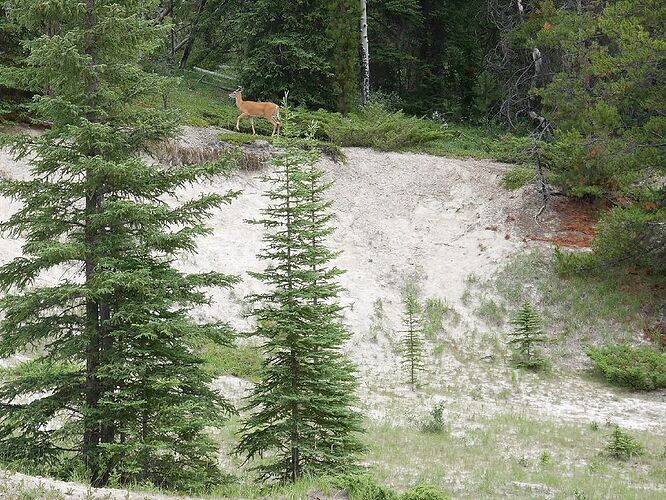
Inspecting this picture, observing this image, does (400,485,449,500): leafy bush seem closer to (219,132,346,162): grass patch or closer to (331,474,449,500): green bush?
(331,474,449,500): green bush

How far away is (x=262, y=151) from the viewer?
73.5ft

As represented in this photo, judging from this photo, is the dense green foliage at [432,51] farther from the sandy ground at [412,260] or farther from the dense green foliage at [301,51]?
the sandy ground at [412,260]

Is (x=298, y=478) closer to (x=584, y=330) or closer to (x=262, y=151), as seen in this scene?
(x=584, y=330)

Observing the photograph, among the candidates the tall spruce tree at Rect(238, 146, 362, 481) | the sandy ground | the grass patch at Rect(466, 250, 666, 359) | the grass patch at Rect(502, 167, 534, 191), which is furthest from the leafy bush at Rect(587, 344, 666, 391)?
the tall spruce tree at Rect(238, 146, 362, 481)

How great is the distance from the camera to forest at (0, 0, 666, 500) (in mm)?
8016

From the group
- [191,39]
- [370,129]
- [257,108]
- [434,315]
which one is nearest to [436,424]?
[434,315]

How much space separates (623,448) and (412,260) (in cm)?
1072

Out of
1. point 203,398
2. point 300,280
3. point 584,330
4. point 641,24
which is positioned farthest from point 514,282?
point 203,398

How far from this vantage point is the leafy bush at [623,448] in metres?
11.5

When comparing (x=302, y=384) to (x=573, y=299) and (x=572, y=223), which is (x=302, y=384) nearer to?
(x=573, y=299)

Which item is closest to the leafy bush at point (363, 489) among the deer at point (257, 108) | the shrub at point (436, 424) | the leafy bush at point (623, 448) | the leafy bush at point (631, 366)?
the shrub at point (436, 424)

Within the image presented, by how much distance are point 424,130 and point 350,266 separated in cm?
790

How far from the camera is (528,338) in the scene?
58.2ft

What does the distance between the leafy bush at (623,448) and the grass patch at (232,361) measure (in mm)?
7450
